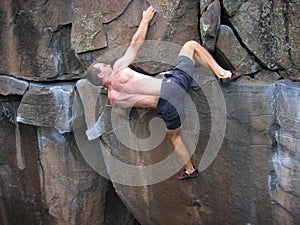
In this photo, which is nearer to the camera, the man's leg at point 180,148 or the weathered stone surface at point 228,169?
the weathered stone surface at point 228,169

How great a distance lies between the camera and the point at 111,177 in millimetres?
3701

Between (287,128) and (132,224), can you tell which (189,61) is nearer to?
(287,128)

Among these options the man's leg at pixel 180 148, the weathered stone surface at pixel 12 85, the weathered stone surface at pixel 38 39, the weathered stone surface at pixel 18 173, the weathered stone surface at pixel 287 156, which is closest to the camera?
the weathered stone surface at pixel 287 156

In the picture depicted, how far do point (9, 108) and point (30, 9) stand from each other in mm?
889

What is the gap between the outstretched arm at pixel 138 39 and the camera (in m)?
2.98

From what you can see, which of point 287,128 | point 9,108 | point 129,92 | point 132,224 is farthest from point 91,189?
point 287,128

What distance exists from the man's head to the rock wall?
114mm

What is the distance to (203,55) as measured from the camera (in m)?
2.89

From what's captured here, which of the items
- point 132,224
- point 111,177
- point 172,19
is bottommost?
point 132,224

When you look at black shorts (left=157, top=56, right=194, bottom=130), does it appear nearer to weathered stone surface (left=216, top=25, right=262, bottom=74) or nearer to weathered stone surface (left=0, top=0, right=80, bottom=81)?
weathered stone surface (left=216, top=25, right=262, bottom=74)

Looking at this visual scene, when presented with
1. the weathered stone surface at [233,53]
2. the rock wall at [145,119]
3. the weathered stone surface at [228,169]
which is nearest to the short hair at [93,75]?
the rock wall at [145,119]

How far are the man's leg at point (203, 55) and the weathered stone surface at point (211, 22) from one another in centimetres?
8

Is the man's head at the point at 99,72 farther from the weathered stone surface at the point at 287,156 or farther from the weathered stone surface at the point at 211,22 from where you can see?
the weathered stone surface at the point at 287,156

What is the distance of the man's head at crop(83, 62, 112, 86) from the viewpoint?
10.2ft
